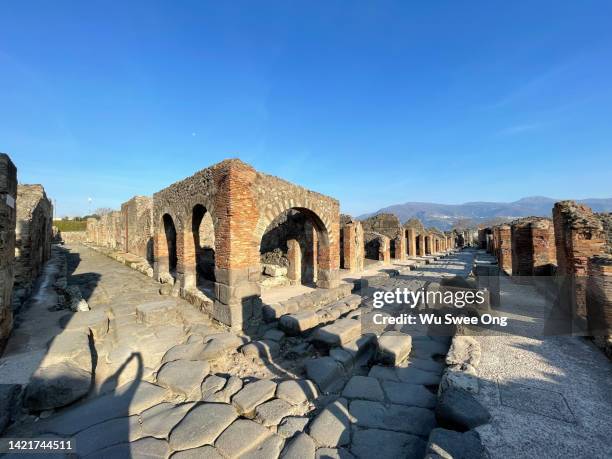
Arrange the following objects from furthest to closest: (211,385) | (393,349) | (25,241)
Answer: (25,241), (393,349), (211,385)

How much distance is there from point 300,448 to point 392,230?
23.1 m

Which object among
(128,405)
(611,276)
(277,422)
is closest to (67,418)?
(128,405)

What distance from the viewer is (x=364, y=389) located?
383cm

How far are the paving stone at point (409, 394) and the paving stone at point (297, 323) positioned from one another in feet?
8.36

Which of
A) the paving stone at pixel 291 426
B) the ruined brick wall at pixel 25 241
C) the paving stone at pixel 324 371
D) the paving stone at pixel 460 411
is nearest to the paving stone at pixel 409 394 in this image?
the paving stone at pixel 460 411

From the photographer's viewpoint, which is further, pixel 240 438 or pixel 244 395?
pixel 244 395

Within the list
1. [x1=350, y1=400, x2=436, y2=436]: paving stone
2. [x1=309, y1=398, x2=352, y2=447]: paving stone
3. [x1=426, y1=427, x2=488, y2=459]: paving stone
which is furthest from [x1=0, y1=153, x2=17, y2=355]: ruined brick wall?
[x1=426, y1=427, x2=488, y2=459]: paving stone

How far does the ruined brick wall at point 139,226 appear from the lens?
50.3 feet

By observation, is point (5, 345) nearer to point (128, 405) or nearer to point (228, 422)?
point (128, 405)

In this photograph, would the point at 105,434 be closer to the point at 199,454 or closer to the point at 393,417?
the point at 199,454

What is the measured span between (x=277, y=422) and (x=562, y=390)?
3556 mm

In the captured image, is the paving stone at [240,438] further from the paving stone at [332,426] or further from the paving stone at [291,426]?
the paving stone at [332,426]

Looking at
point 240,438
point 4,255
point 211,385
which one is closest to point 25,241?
point 4,255

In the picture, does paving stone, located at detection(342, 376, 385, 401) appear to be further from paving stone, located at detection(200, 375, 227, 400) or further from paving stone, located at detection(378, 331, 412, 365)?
paving stone, located at detection(200, 375, 227, 400)
